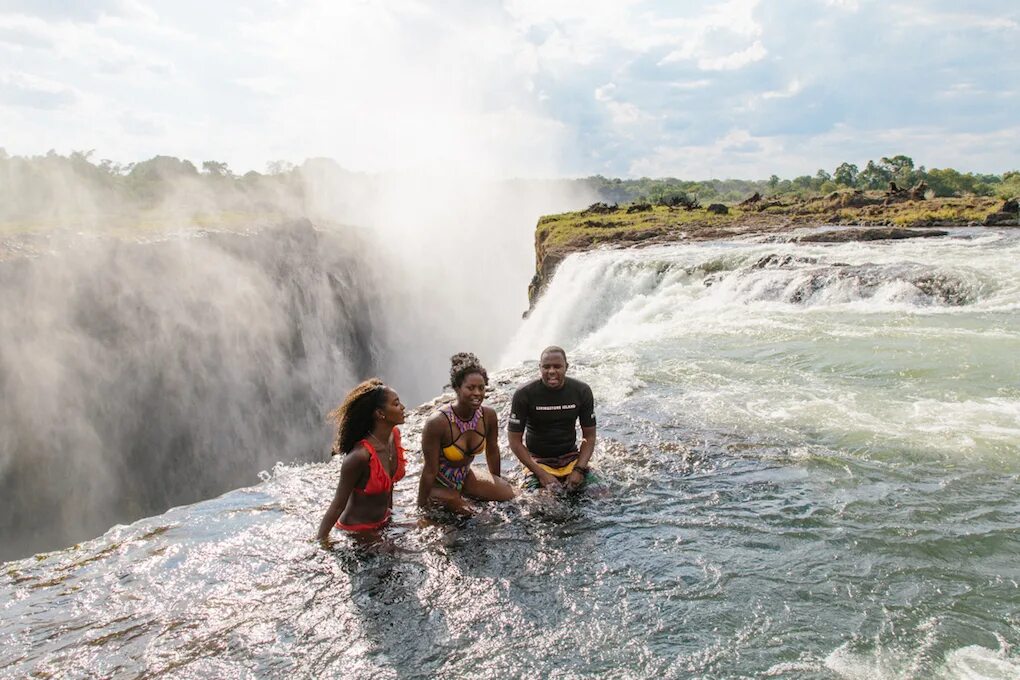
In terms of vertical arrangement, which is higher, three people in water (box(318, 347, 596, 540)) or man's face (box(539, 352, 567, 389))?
man's face (box(539, 352, 567, 389))

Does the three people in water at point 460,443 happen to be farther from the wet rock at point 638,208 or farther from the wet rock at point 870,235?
the wet rock at point 638,208

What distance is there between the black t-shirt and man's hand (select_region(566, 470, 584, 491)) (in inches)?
8.7

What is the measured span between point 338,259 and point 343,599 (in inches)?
1241

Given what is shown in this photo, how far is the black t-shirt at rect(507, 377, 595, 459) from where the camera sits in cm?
577

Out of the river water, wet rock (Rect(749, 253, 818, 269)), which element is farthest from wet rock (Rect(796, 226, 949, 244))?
the river water

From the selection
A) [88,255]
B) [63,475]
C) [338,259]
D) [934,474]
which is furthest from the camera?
[338,259]

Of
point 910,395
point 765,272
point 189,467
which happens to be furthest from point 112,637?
point 189,467

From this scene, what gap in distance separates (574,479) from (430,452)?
130 cm

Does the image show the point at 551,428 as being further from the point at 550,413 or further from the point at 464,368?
the point at 464,368

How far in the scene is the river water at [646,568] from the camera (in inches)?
150

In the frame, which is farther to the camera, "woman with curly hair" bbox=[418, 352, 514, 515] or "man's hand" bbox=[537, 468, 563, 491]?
"man's hand" bbox=[537, 468, 563, 491]

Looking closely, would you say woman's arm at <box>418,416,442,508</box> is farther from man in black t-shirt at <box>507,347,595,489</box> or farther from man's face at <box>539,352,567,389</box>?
man's face at <box>539,352,567,389</box>

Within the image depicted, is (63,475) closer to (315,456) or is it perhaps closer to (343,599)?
(315,456)

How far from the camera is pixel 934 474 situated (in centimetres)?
616
